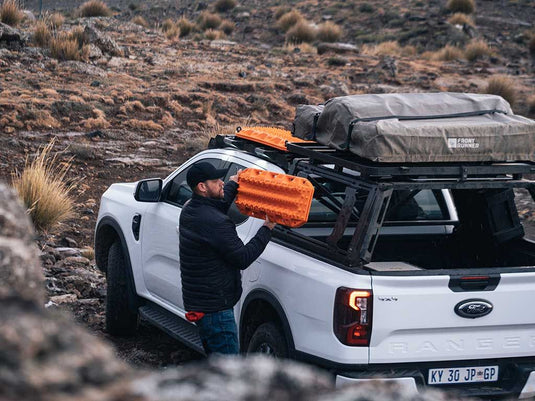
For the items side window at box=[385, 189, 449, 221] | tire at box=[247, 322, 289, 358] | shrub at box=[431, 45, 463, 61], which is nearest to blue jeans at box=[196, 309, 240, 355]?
tire at box=[247, 322, 289, 358]

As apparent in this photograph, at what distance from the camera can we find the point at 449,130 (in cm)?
525

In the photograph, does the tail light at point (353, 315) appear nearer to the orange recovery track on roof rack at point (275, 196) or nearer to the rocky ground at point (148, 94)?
the orange recovery track on roof rack at point (275, 196)

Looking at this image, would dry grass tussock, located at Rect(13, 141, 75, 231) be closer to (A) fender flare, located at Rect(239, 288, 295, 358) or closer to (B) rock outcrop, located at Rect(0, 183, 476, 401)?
(A) fender flare, located at Rect(239, 288, 295, 358)

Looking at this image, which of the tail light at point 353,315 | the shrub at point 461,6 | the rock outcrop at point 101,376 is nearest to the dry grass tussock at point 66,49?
the tail light at point 353,315

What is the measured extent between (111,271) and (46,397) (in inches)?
250

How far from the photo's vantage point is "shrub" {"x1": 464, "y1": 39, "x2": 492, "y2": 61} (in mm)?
31633

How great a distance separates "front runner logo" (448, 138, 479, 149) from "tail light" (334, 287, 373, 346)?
1.07 meters

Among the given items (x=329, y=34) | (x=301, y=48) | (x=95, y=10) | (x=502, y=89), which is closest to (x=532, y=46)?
(x=329, y=34)

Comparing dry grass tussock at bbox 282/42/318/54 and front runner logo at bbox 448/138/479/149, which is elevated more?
front runner logo at bbox 448/138/479/149

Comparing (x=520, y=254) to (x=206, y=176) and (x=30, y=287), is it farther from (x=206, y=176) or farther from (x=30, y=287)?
(x=30, y=287)

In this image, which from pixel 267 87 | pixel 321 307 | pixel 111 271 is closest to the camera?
pixel 321 307

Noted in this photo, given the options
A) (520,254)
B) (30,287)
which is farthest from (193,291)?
(30,287)

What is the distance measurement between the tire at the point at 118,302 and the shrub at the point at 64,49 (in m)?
15.3

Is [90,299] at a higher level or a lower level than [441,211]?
lower
